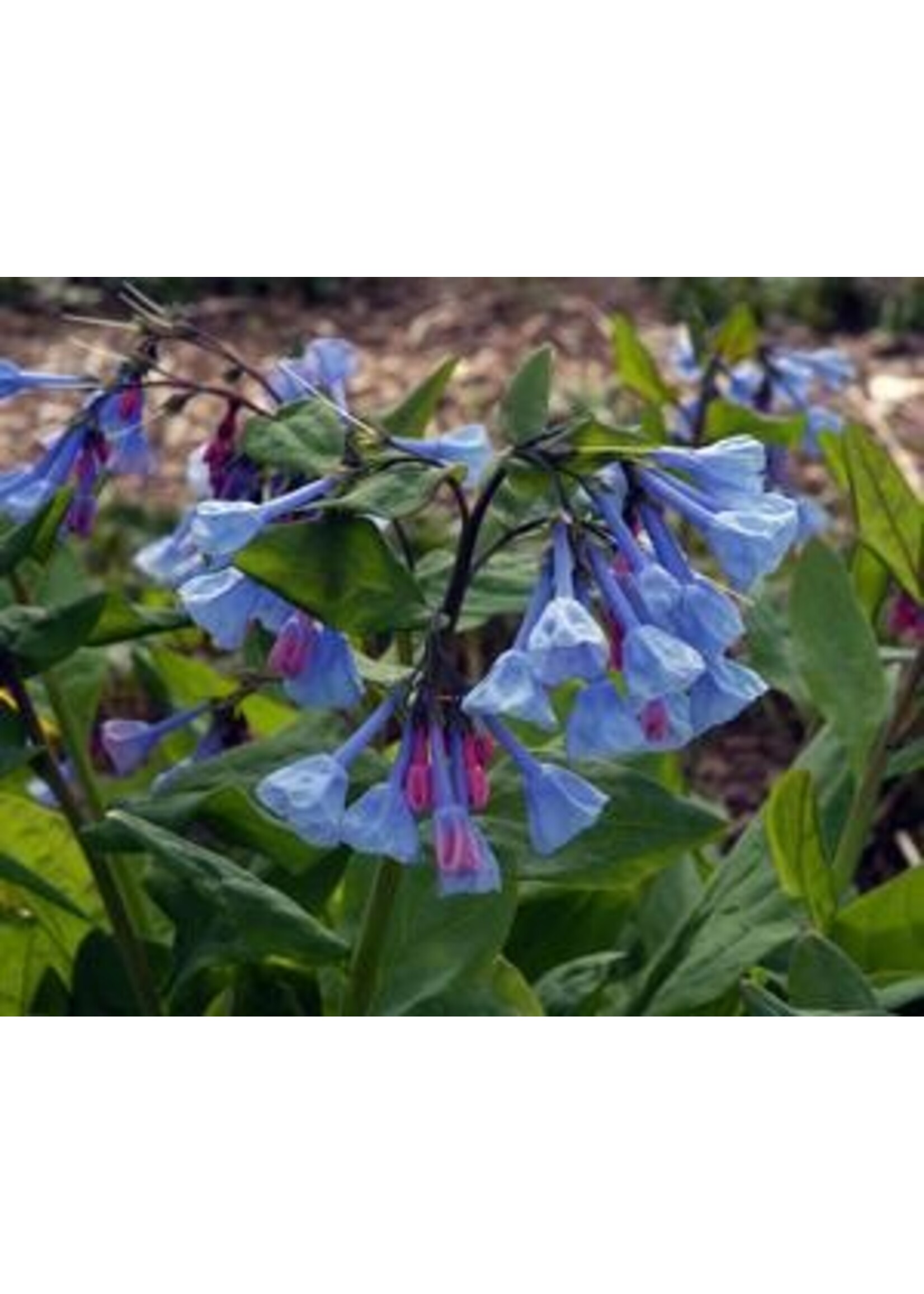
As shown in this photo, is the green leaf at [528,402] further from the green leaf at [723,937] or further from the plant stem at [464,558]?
the green leaf at [723,937]

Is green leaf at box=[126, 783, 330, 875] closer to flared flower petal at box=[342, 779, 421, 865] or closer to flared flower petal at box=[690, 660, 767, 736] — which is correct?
flared flower petal at box=[342, 779, 421, 865]

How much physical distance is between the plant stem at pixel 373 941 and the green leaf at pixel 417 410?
327mm

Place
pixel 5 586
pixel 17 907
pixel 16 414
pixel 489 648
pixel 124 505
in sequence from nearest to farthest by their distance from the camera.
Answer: pixel 5 586 → pixel 17 907 → pixel 489 648 → pixel 124 505 → pixel 16 414

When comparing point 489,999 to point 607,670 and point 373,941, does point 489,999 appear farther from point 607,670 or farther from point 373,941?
point 607,670

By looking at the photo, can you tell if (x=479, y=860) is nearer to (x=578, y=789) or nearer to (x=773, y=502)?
(x=578, y=789)

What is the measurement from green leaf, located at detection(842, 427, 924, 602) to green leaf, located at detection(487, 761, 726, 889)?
425 millimetres

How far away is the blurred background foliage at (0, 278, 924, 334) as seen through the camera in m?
4.44

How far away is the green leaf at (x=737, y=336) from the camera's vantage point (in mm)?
2371

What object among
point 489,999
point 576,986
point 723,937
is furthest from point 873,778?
point 489,999

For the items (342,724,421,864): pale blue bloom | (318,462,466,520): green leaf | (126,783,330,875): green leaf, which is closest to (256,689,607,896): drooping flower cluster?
(342,724,421,864): pale blue bloom

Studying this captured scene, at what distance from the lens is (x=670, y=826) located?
1.65 meters

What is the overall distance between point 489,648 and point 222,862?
1.57 metres

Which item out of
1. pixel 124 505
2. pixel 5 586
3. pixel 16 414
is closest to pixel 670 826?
pixel 5 586

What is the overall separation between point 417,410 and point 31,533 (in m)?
0.31
